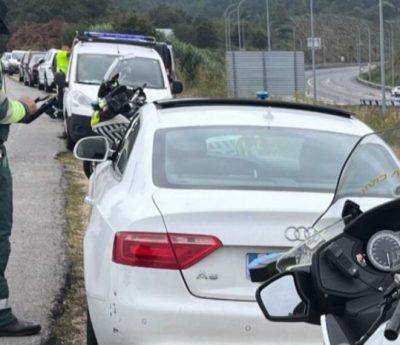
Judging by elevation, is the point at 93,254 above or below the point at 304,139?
below

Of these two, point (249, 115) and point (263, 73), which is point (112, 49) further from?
point (263, 73)

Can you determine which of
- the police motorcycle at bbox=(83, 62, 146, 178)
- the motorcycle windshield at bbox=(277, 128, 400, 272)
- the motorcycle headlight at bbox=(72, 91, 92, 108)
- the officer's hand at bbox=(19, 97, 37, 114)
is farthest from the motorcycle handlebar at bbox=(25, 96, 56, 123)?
the motorcycle headlight at bbox=(72, 91, 92, 108)

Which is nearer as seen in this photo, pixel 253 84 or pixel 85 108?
pixel 85 108

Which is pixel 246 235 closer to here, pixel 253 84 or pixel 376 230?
pixel 376 230

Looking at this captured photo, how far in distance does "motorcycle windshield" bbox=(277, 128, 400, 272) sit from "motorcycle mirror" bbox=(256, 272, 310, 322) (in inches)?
3.3

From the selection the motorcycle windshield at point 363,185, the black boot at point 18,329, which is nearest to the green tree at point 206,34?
the black boot at point 18,329

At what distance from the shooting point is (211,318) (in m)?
3.95

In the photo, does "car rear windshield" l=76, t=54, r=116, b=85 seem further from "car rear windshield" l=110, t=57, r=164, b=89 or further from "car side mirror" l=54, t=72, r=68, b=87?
"car rear windshield" l=110, t=57, r=164, b=89

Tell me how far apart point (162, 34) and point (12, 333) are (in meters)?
44.0

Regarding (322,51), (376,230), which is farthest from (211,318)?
(322,51)

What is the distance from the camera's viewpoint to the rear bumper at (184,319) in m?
3.94

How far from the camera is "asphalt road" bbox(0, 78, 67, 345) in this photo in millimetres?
6254

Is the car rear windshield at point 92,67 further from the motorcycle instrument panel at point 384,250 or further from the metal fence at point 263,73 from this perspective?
the motorcycle instrument panel at point 384,250

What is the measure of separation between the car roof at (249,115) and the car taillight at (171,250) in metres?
1.19
